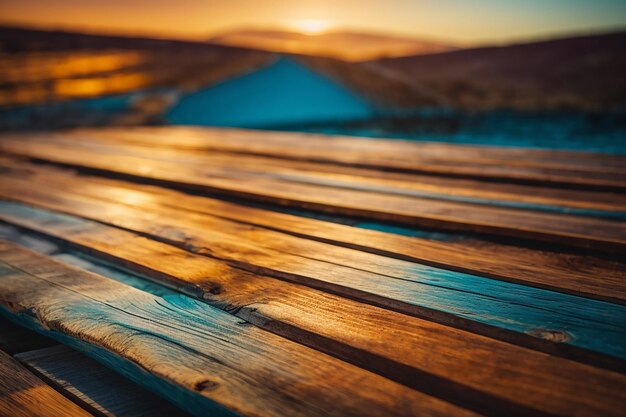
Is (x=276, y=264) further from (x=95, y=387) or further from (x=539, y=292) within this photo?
(x=539, y=292)

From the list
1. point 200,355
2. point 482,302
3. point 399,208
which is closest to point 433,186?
point 399,208

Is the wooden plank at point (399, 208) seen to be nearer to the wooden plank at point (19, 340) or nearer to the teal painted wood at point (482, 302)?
the teal painted wood at point (482, 302)

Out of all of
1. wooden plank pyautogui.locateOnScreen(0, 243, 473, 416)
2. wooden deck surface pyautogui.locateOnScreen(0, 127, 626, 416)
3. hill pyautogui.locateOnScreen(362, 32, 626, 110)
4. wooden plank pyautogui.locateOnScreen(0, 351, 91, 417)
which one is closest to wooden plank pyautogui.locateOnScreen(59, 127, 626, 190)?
wooden deck surface pyautogui.locateOnScreen(0, 127, 626, 416)

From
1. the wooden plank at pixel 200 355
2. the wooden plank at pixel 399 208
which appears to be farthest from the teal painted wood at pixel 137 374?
the wooden plank at pixel 399 208

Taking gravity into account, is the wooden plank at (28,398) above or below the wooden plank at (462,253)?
below

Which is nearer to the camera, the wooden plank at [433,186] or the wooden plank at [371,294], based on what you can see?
the wooden plank at [371,294]

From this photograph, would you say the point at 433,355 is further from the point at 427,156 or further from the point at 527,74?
the point at 527,74

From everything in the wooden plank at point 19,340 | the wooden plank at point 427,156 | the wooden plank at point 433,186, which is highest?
the wooden plank at point 427,156
